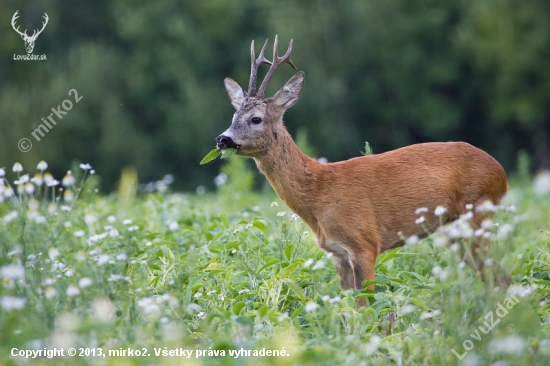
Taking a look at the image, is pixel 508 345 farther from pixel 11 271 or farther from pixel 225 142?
pixel 225 142

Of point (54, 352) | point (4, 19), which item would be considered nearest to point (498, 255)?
point (54, 352)

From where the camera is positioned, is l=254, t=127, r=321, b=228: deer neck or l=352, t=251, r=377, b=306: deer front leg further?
l=254, t=127, r=321, b=228: deer neck

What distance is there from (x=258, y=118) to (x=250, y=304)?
1.51 meters

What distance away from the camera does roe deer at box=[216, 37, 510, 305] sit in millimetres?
5820

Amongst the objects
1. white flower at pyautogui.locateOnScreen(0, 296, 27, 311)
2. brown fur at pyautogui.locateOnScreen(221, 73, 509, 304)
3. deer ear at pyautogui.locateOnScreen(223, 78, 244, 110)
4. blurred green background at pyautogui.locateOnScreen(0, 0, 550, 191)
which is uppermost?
blurred green background at pyautogui.locateOnScreen(0, 0, 550, 191)

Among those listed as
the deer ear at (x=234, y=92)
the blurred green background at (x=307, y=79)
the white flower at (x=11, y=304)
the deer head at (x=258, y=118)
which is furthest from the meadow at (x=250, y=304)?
the blurred green background at (x=307, y=79)

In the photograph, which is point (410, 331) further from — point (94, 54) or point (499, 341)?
point (94, 54)

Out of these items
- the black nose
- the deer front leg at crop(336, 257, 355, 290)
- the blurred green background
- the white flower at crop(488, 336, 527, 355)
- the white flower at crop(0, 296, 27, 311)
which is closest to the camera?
the white flower at crop(488, 336, 527, 355)

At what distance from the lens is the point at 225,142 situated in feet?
19.1

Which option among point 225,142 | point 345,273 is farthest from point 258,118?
point 345,273

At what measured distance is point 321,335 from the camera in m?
4.38

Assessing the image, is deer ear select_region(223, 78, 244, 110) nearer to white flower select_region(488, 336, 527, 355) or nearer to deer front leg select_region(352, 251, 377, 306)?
deer front leg select_region(352, 251, 377, 306)

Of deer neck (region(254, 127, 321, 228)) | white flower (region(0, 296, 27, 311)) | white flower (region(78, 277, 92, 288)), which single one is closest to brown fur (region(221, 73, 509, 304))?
deer neck (region(254, 127, 321, 228))

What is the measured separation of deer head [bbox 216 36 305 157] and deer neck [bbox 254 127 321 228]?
63 millimetres
